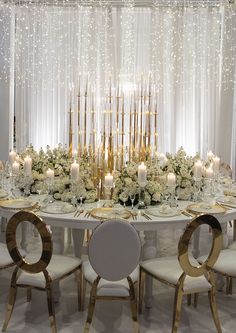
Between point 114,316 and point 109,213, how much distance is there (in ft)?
2.46

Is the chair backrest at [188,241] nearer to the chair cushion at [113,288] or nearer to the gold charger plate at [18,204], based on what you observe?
the chair cushion at [113,288]

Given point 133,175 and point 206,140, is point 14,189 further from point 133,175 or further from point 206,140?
point 206,140

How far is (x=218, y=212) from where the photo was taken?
3.71 meters

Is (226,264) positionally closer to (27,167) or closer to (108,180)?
(108,180)

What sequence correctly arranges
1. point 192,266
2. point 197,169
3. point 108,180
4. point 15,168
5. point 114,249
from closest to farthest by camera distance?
point 114,249
point 192,266
point 108,180
point 197,169
point 15,168

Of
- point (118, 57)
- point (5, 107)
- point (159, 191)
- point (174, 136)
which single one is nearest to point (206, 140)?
point (174, 136)

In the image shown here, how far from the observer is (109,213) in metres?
3.61

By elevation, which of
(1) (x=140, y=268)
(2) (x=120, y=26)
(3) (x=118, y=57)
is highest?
(2) (x=120, y=26)

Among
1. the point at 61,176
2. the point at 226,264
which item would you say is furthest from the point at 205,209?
the point at 61,176

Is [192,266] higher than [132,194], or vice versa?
[132,194]

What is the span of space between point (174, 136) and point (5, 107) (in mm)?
2559

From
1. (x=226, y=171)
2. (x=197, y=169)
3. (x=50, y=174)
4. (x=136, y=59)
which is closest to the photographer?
(x=50, y=174)

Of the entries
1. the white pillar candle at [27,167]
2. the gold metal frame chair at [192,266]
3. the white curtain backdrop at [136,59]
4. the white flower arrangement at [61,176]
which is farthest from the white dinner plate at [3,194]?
the white curtain backdrop at [136,59]

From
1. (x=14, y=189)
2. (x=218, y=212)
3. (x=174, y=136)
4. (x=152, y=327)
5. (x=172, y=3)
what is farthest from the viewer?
(x=174, y=136)
